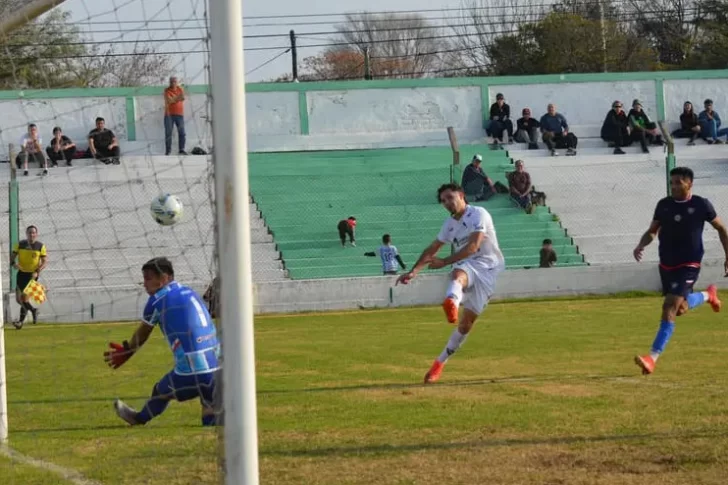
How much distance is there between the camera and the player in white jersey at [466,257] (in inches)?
476

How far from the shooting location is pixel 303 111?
36.0m

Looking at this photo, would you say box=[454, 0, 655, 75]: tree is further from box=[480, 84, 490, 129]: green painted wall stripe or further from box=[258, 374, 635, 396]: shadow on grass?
box=[258, 374, 635, 396]: shadow on grass

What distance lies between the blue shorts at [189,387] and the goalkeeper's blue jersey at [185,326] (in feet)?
0.14

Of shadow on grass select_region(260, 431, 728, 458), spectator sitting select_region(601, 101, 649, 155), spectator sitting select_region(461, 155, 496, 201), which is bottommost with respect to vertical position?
shadow on grass select_region(260, 431, 728, 458)

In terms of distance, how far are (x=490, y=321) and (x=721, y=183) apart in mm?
14023

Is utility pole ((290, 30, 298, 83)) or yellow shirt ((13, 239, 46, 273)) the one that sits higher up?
utility pole ((290, 30, 298, 83))

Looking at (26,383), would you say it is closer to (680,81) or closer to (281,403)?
(281,403)

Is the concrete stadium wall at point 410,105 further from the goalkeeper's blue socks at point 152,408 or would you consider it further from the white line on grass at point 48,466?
the white line on grass at point 48,466

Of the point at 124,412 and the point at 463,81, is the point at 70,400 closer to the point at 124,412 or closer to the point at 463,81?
the point at 124,412

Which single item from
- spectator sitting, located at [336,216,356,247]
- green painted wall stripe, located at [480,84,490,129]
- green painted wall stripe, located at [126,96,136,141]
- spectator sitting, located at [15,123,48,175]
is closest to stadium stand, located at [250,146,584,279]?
spectator sitting, located at [336,216,356,247]

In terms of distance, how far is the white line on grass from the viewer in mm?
7566

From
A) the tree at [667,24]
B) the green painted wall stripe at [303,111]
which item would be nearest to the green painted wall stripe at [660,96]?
the green painted wall stripe at [303,111]

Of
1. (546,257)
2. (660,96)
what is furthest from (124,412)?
(660,96)

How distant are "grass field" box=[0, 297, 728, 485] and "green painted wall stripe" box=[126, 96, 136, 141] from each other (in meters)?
16.9
